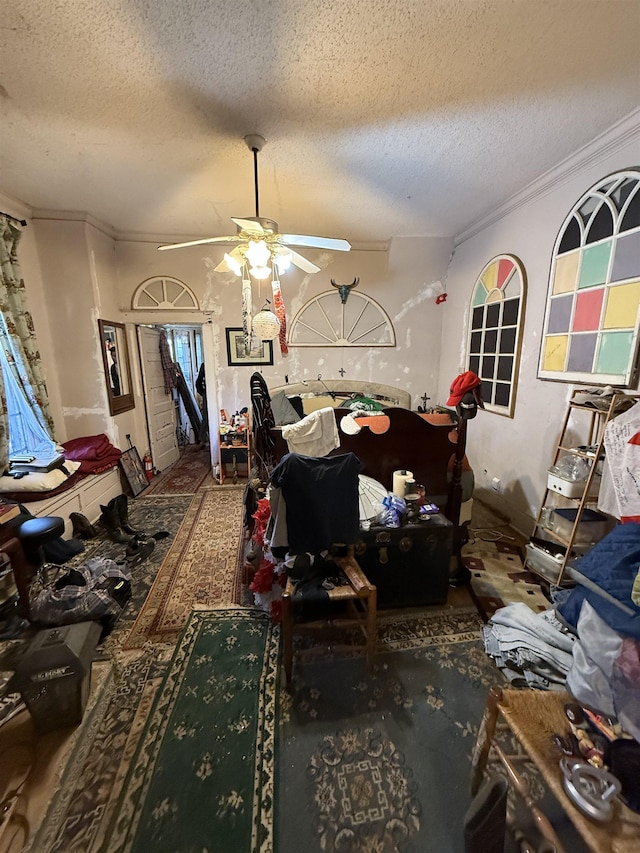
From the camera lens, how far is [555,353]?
2.69 meters

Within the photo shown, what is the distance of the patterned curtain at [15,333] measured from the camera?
2.77 metres

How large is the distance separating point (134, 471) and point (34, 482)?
1.24 m

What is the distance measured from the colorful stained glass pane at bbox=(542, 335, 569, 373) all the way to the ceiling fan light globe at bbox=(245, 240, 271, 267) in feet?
7.55

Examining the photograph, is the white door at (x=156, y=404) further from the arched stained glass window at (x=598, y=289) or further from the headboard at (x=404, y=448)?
the arched stained glass window at (x=598, y=289)

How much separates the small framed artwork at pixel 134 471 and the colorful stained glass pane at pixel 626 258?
4.58 meters

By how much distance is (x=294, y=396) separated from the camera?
14.2 feet

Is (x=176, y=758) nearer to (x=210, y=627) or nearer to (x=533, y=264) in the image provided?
(x=210, y=627)

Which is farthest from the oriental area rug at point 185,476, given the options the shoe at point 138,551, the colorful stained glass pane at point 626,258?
A: the colorful stained glass pane at point 626,258

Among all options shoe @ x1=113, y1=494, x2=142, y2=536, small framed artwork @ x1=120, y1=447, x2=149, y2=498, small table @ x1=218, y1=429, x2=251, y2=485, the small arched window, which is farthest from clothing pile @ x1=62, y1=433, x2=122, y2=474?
the small arched window

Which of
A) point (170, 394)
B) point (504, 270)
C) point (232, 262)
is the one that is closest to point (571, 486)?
point (504, 270)

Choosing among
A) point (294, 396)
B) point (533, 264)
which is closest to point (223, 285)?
point (294, 396)

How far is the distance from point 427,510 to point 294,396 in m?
2.58

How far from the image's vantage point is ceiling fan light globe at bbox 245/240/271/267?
7.38 feet

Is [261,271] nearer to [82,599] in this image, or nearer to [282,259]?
A: [282,259]
